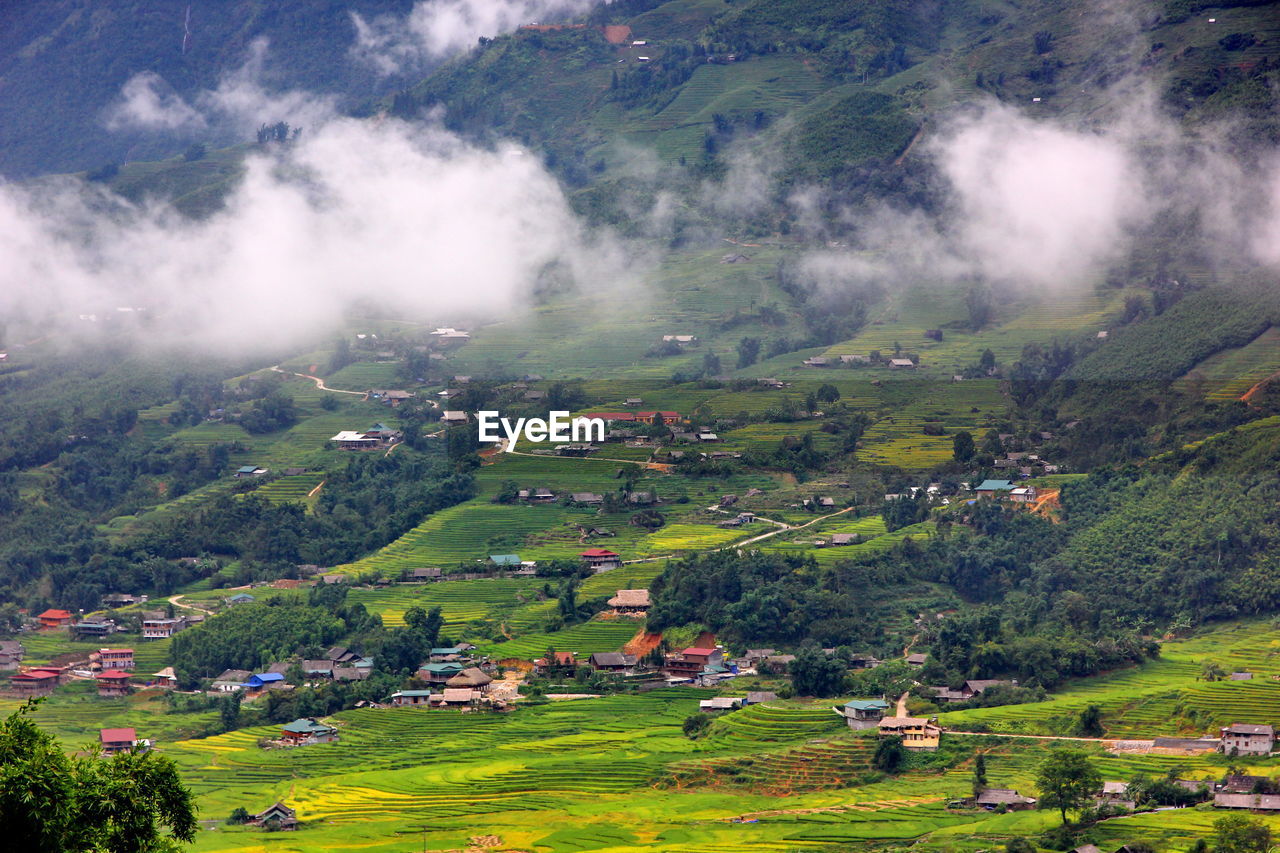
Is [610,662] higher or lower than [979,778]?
higher

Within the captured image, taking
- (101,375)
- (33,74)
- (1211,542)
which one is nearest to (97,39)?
(33,74)

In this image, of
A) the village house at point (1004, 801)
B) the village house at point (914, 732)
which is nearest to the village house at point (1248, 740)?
the village house at point (1004, 801)

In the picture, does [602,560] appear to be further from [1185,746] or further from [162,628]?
[1185,746]

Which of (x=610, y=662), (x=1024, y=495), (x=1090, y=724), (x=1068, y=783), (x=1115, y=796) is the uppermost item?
(x=1024, y=495)

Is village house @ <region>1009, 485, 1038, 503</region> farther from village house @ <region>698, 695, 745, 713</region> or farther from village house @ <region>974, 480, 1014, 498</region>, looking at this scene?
village house @ <region>698, 695, 745, 713</region>

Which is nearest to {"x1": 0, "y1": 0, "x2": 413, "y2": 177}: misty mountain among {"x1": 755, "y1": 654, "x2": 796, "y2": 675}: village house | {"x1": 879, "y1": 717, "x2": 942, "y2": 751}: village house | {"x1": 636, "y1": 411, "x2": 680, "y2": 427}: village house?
{"x1": 636, "y1": 411, "x2": 680, "y2": 427}: village house

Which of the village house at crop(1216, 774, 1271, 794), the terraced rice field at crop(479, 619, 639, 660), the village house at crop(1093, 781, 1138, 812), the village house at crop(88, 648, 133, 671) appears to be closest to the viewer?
the village house at crop(1216, 774, 1271, 794)

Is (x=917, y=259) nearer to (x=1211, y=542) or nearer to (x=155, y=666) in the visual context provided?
(x=1211, y=542)

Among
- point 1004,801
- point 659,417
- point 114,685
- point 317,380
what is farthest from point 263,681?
point 317,380
